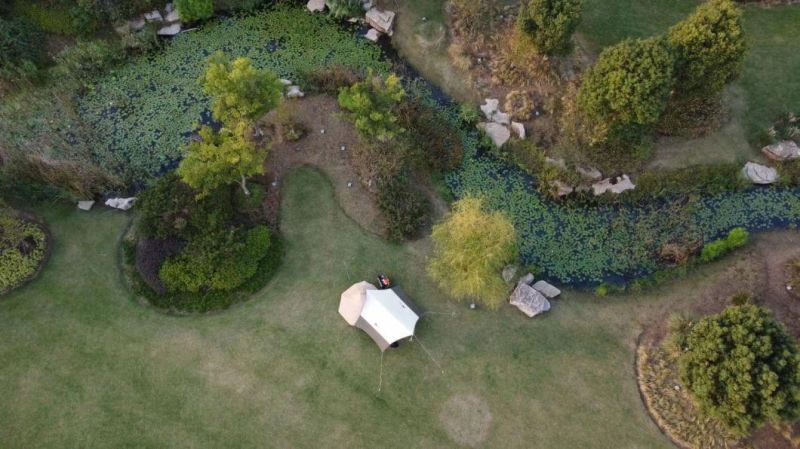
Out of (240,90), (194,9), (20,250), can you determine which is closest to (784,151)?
(240,90)

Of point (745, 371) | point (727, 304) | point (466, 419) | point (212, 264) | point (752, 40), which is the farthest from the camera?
point (752, 40)

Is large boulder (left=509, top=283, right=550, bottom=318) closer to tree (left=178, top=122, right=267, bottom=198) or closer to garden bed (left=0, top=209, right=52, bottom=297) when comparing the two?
tree (left=178, top=122, right=267, bottom=198)

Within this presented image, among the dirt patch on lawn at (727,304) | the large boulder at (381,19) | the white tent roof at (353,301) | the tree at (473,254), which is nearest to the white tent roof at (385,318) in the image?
the white tent roof at (353,301)

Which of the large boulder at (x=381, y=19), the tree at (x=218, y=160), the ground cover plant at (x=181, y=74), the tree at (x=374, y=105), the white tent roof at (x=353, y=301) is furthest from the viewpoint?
the large boulder at (x=381, y=19)

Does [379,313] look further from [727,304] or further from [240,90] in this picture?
[727,304]

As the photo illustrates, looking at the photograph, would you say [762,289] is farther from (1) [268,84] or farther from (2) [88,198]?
(2) [88,198]

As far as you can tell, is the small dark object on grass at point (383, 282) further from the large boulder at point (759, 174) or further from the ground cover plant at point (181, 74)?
the large boulder at point (759, 174)

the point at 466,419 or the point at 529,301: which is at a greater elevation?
the point at 529,301
